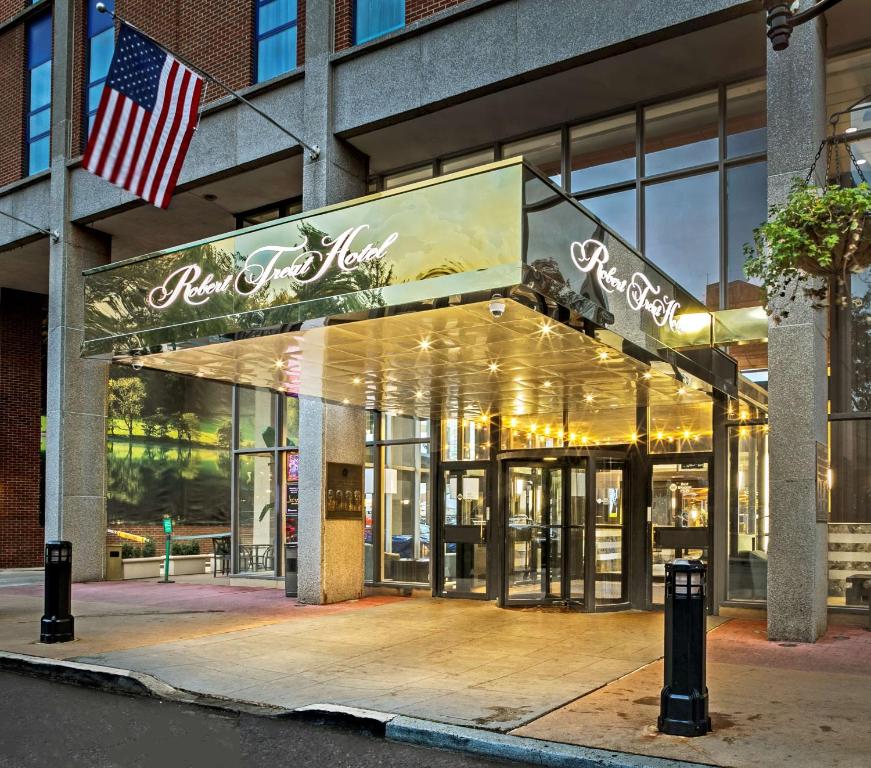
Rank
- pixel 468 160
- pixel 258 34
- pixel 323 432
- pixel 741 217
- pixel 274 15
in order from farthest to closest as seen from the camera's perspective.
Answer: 1. pixel 258 34
2. pixel 274 15
3. pixel 468 160
4. pixel 323 432
5. pixel 741 217

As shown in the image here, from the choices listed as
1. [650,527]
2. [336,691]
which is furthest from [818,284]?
[336,691]

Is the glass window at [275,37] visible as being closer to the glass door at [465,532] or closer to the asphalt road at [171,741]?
the glass door at [465,532]

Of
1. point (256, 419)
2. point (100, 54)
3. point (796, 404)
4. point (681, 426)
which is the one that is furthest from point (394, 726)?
point (100, 54)

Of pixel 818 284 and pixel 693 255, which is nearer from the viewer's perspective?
pixel 818 284

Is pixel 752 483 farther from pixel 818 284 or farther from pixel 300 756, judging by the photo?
pixel 300 756

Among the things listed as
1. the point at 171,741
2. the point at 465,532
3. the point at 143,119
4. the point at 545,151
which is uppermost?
the point at 545,151

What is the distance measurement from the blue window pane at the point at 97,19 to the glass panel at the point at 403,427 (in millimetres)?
11361

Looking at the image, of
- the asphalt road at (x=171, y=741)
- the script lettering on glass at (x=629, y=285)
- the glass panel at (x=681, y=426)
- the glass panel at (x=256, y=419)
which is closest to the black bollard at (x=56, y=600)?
the asphalt road at (x=171, y=741)

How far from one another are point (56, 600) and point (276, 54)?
11.1 metres

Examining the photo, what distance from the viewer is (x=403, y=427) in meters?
17.2

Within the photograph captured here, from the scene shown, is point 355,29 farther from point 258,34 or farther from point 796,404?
point 796,404

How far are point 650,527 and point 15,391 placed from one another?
62.4ft

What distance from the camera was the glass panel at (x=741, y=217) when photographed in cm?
1373

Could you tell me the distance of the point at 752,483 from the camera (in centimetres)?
1370
